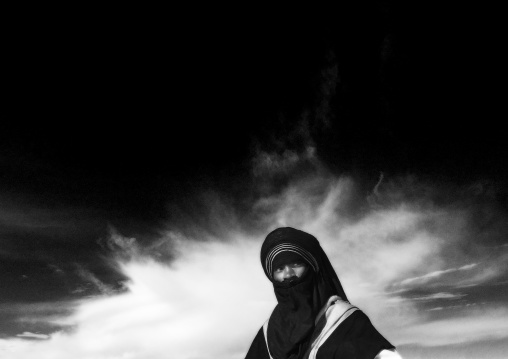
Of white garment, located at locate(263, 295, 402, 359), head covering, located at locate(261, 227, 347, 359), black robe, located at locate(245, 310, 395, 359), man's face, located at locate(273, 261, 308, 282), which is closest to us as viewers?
black robe, located at locate(245, 310, 395, 359)

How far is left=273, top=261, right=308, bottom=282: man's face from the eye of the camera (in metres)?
3.13

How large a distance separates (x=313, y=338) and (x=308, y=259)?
1.82ft

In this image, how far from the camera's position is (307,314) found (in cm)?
299

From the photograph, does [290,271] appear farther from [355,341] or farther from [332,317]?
[355,341]

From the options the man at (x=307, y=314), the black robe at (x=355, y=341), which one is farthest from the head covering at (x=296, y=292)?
the black robe at (x=355, y=341)

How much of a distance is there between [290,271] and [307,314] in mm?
324

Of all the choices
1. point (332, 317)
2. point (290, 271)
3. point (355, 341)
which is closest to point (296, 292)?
point (290, 271)

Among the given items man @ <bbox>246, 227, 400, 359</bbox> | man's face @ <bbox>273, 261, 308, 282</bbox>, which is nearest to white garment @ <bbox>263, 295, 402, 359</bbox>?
man @ <bbox>246, 227, 400, 359</bbox>

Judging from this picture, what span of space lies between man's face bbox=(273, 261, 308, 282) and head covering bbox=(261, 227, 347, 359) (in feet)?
0.10

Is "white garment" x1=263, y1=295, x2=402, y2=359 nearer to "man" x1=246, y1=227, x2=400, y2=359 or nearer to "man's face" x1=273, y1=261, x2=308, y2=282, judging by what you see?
"man" x1=246, y1=227, x2=400, y2=359

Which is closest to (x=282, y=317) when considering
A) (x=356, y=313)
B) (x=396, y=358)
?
(x=356, y=313)

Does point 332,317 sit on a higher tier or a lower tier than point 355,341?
higher

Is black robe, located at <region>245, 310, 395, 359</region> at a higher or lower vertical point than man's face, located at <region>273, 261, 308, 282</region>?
lower

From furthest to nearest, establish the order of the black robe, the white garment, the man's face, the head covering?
the man's face < the head covering < the white garment < the black robe
